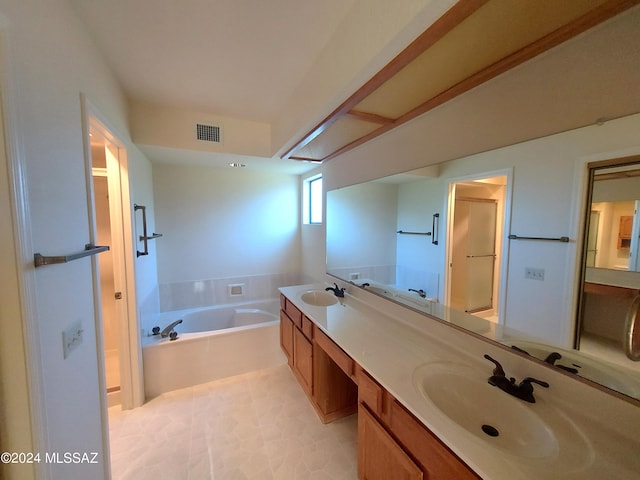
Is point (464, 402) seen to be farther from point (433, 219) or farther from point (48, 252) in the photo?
point (48, 252)

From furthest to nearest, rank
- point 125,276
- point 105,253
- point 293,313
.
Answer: point 105,253 < point 293,313 < point 125,276

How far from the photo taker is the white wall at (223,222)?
9.59ft

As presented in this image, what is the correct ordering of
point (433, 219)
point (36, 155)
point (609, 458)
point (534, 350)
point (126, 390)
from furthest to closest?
point (126, 390) → point (433, 219) → point (534, 350) → point (36, 155) → point (609, 458)

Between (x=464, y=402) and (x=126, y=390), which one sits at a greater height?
(x=464, y=402)

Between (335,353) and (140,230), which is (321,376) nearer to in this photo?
(335,353)

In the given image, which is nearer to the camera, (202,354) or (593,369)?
(593,369)

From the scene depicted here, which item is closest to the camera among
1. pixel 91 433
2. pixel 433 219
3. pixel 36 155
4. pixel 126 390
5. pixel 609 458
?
pixel 609 458

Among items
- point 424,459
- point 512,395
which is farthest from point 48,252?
point 512,395

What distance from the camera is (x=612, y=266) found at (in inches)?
32.9

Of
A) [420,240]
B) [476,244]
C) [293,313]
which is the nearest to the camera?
[476,244]

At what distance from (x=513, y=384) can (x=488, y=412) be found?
16 cm

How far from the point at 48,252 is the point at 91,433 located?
951 mm

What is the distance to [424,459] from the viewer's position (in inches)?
34.4

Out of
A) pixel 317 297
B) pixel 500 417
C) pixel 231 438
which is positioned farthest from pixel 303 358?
pixel 500 417
